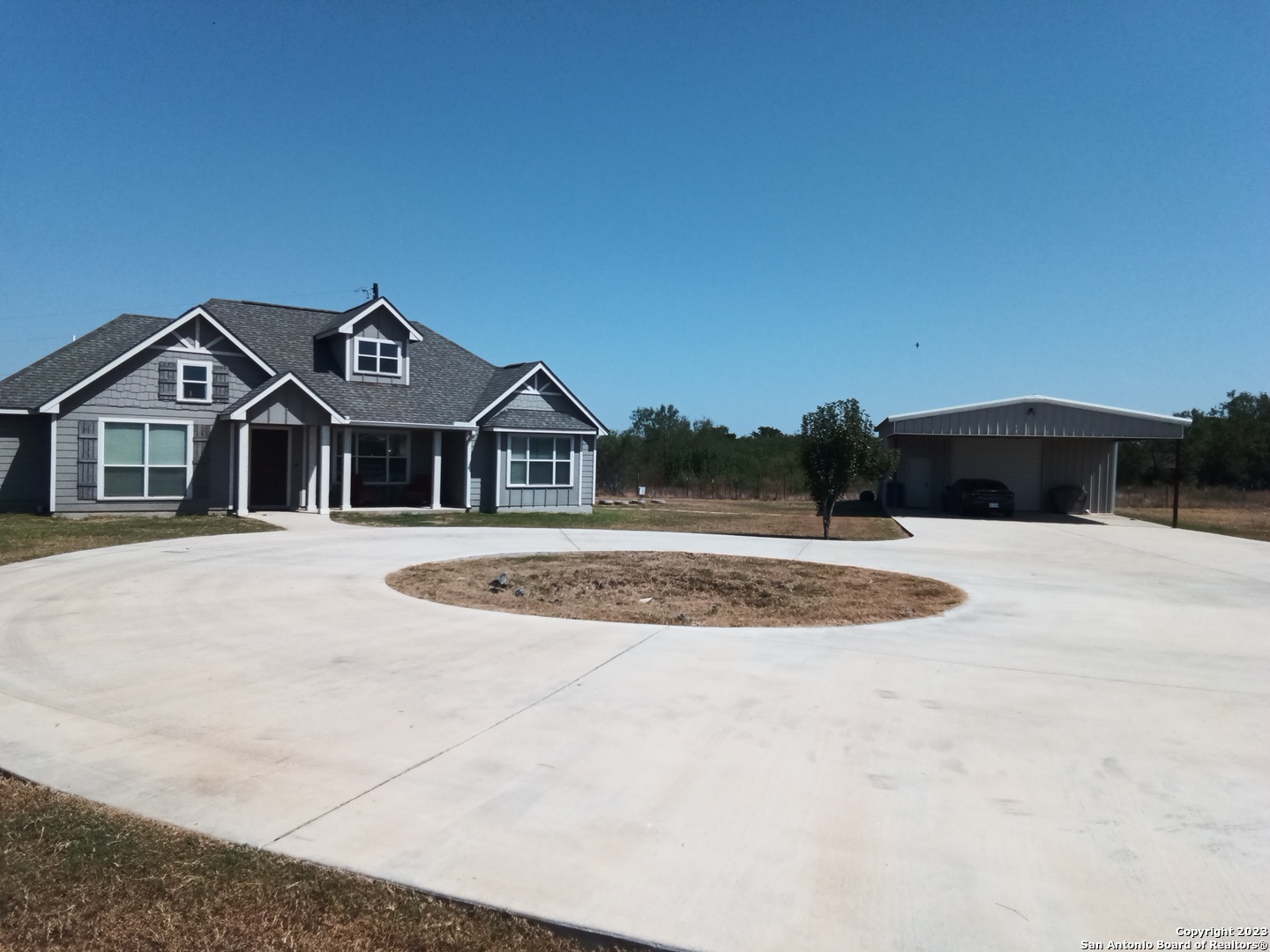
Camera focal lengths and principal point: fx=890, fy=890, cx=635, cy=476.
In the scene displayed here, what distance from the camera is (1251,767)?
18.7 feet

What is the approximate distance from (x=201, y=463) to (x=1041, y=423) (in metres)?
25.6

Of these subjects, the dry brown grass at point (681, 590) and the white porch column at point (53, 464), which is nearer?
the dry brown grass at point (681, 590)

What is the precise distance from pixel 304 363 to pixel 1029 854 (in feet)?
84.1

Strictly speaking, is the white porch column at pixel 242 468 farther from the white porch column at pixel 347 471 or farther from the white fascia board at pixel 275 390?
the white porch column at pixel 347 471

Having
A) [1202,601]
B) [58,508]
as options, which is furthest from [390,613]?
[58,508]

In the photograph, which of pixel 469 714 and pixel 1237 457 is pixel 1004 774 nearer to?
pixel 469 714

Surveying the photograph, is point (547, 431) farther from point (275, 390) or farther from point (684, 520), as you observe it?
point (275, 390)

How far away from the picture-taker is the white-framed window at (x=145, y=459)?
2206 cm

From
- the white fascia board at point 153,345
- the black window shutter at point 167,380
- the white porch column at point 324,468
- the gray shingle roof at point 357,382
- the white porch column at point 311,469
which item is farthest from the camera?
the gray shingle roof at point 357,382

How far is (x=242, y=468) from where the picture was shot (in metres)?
22.8

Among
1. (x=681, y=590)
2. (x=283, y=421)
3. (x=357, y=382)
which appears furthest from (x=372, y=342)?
(x=681, y=590)

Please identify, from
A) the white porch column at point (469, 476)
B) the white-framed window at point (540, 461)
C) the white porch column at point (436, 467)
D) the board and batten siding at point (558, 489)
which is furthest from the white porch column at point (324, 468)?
the white-framed window at point (540, 461)

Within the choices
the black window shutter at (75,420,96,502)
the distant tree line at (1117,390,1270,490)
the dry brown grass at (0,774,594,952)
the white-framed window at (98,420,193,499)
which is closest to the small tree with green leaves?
the white-framed window at (98,420,193,499)

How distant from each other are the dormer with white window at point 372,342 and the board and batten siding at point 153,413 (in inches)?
128
